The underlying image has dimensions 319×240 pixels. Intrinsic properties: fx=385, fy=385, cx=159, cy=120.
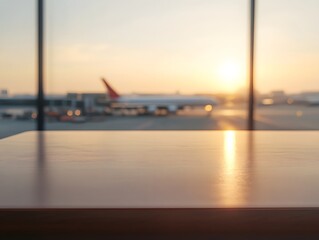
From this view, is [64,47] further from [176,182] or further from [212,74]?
[176,182]

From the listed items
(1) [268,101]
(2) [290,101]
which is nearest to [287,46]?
(1) [268,101]

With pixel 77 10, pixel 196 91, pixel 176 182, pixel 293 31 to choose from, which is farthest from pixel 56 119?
pixel 176 182

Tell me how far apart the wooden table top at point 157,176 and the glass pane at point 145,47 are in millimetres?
1117

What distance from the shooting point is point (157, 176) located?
651mm

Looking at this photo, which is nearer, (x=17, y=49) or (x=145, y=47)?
(x=17, y=49)

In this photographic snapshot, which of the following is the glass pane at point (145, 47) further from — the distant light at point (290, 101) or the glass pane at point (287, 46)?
the distant light at point (290, 101)

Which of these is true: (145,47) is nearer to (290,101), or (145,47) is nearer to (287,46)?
(287,46)

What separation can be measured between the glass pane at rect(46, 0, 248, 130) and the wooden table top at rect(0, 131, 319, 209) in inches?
44.0

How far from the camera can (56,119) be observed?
257 cm

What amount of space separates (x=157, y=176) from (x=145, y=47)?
68.8 inches

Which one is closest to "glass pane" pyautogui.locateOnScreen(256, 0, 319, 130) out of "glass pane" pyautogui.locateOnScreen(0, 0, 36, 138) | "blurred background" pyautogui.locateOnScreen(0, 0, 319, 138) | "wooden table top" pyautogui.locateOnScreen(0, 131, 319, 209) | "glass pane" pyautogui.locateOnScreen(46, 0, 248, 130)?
"blurred background" pyautogui.locateOnScreen(0, 0, 319, 138)

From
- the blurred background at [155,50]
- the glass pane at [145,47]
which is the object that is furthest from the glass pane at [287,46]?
the glass pane at [145,47]

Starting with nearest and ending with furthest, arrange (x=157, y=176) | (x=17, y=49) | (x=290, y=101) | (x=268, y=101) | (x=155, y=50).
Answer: (x=157, y=176)
(x=17, y=49)
(x=155, y=50)
(x=268, y=101)
(x=290, y=101)

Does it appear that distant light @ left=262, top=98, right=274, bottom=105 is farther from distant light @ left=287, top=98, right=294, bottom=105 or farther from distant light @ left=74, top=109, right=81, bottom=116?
distant light @ left=74, top=109, right=81, bottom=116
